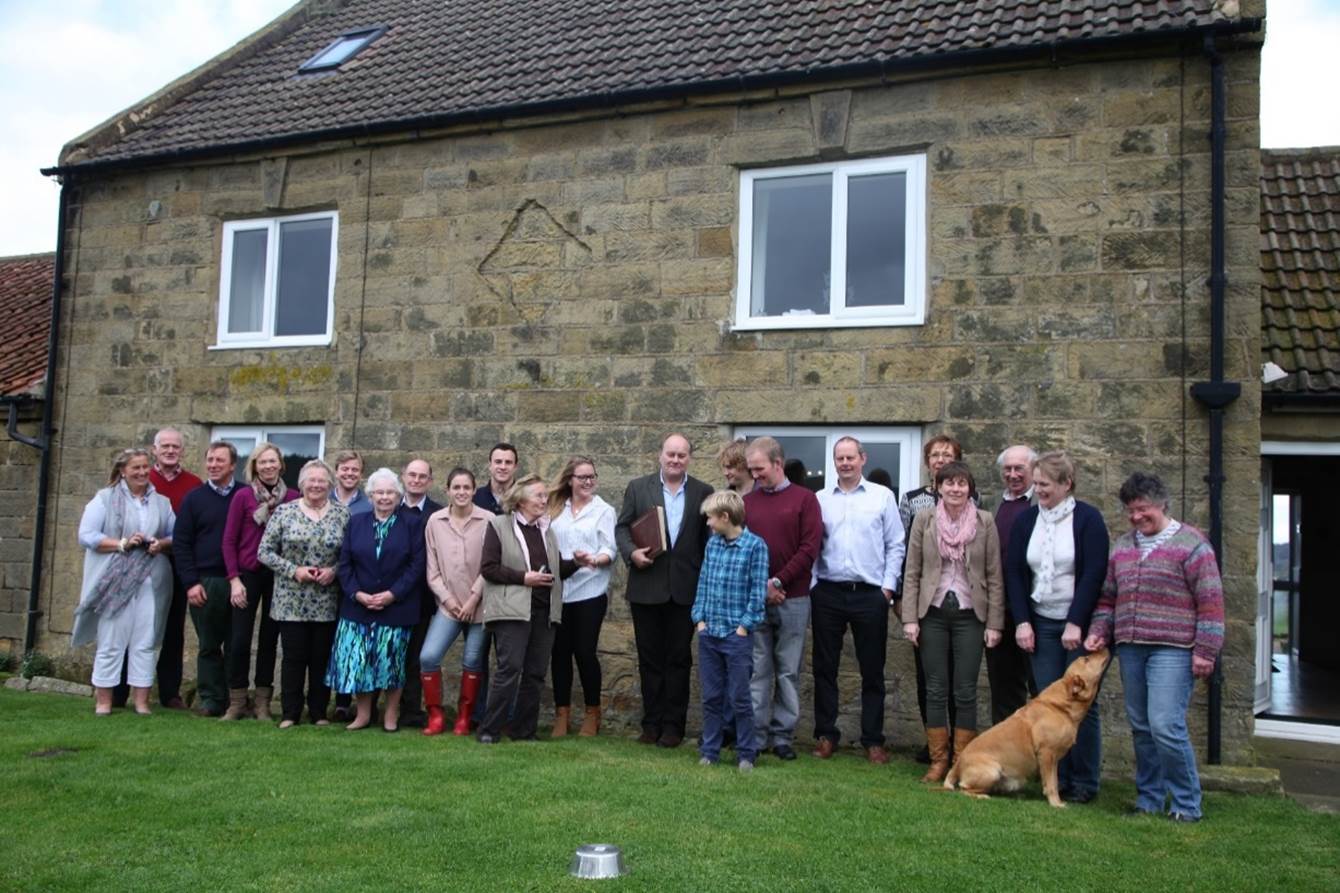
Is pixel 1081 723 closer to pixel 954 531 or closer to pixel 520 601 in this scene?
pixel 954 531

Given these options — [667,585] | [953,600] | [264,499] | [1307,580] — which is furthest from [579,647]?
[1307,580]

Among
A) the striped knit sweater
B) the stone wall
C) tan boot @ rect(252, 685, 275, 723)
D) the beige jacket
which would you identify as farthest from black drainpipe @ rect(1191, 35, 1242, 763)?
tan boot @ rect(252, 685, 275, 723)

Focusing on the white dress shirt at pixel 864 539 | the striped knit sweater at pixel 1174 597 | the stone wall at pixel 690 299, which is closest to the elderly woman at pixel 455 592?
the stone wall at pixel 690 299

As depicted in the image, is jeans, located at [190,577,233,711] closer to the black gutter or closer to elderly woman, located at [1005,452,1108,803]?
the black gutter

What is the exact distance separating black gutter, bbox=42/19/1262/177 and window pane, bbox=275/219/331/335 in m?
0.80

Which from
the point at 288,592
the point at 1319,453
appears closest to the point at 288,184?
the point at 288,592

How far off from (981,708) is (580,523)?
3038 millimetres

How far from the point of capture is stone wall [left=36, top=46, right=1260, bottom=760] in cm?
823

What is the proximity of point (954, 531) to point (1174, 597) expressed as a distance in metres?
1.28

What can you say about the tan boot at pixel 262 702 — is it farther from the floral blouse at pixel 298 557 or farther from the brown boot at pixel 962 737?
the brown boot at pixel 962 737

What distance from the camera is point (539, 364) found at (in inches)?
396

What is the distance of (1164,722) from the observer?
639cm

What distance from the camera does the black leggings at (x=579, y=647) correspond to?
8359 millimetres

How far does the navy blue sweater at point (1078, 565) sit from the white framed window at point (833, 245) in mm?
2424
